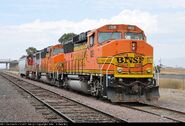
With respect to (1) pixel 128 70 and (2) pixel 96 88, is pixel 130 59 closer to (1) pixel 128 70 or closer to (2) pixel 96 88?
(1) pixel 128 70

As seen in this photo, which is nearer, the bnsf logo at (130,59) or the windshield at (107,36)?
the bnsf logo at (130,59)

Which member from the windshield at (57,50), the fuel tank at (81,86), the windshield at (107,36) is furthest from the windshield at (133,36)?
the windshield at (57,50)

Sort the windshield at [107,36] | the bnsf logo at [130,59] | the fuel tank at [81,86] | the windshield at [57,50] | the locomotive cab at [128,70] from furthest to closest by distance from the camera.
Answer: the windshield at [57,50]
the fuel tank at [81,86]
the windshield at [107,36]
the bnsf logo at [130,59]
the locomotive cab at [128,70]

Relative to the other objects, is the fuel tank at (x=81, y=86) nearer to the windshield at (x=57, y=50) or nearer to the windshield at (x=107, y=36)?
the windshield at (x=107, y=36)

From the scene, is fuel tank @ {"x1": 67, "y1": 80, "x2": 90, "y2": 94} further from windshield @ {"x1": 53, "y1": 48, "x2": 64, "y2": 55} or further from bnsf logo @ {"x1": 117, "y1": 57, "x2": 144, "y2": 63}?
windshield @ {"x1": 53, "y1": 48, "x2": 64, "y2": 55}

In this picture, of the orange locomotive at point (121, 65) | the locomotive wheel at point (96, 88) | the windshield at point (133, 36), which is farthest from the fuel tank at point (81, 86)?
the windshield at point (133, 36)

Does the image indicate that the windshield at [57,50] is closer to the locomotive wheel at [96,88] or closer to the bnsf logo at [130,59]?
Answer: the locomotive wheel at [96,88]

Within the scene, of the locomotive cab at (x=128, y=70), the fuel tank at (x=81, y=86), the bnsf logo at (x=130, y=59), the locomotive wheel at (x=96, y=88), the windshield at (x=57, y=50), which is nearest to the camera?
the locomotive cab at (x=128, y=70)

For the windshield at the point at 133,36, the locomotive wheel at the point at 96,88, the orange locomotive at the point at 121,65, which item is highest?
the windshield at the point at 133,36

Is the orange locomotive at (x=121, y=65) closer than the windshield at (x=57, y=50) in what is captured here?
Yes

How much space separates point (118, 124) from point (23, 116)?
3.84 metres

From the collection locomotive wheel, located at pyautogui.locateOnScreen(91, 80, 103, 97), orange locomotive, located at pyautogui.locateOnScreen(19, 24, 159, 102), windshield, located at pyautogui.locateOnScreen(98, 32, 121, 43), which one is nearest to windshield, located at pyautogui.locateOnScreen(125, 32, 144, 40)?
orange locomotive, located at pyautogui.locateOnScreen(19, 24, 159, 102)

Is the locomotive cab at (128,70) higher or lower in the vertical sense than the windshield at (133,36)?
lower

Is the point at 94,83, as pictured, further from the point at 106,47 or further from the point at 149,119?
the point at 149,119
